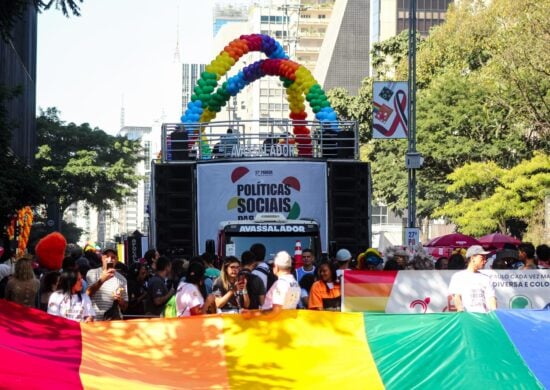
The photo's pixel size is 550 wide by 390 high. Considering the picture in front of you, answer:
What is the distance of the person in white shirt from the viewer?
513 inches

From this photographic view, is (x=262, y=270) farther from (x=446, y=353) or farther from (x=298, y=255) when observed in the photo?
(x=298, y=255)

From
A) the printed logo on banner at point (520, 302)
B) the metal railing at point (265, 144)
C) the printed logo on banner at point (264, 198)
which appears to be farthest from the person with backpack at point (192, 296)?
the metal railing at point (265, 144)

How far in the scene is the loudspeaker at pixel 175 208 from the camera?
25.0 m

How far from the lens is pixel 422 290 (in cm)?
1532

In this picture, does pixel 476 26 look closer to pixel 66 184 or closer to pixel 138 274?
pixel 66 184

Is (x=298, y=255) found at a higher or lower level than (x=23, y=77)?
lower

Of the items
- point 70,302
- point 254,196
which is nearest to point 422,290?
point 70,302

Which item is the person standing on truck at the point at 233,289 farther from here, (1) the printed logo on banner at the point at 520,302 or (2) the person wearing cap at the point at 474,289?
(1) the printed logo on banner at the point at 520,302

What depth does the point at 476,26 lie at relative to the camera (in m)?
65.8

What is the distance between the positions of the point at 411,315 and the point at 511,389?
4.13 feet

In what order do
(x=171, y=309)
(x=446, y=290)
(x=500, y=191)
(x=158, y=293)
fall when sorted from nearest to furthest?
(x=171, y=309), (x=158, y=293), (x=446, y=290), (x=500, y=191)

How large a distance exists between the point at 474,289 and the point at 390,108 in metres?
17.7

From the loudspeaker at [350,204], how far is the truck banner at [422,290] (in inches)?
350

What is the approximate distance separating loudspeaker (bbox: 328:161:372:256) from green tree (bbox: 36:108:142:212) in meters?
55.7
